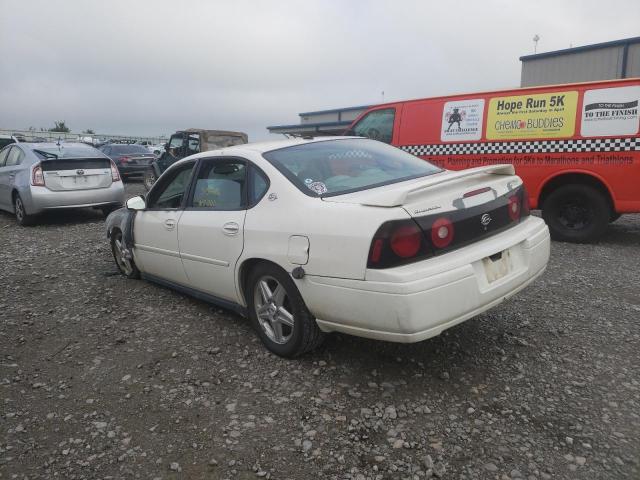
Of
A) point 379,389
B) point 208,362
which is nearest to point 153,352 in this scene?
point 208,362

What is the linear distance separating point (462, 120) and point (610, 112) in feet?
5.76

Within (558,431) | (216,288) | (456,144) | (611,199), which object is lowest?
(558,431)

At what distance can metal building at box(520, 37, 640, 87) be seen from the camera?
571 inches

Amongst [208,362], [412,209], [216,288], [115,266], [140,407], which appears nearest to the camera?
[412,209]

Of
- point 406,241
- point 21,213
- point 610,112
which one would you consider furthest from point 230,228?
point 21,213

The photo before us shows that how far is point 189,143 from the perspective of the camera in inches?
519

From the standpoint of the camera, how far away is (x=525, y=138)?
20.5 ft

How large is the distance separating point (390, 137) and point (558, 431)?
5.72 m

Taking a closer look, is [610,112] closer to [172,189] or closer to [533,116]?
[533,116]

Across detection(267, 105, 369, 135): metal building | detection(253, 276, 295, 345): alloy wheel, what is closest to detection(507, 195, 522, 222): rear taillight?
detection(253, 276, 295, 345): alloy wheel

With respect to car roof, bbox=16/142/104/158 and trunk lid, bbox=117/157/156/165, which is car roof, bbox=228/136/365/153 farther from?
trunk lid, bbox=117/157/156/165

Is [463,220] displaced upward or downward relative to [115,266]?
upward

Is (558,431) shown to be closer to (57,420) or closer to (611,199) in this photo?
(57,420)

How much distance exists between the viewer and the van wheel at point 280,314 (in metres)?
2.94
